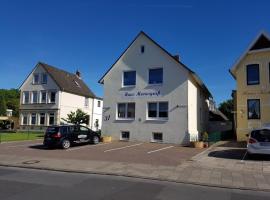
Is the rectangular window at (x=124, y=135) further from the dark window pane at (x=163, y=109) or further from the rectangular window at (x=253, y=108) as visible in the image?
the rectangular window at (x=253, y=108)

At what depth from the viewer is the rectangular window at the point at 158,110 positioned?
87.0ft

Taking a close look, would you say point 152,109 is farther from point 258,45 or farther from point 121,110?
point 258,45

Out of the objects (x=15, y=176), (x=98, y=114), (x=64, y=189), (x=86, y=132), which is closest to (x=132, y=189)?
(x=64, y=189)

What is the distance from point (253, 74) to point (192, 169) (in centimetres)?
1540

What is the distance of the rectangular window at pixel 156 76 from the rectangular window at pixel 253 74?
719cm

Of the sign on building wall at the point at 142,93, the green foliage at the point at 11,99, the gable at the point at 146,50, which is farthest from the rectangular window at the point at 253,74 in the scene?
the green foliage at the point at 11,99

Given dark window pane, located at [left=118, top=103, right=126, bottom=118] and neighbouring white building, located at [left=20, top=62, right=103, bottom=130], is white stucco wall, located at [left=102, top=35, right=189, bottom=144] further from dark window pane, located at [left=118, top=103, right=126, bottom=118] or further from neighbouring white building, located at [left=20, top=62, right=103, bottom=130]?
neighbouring white building, located at [left=20, top=62, right=103, bottom=130]

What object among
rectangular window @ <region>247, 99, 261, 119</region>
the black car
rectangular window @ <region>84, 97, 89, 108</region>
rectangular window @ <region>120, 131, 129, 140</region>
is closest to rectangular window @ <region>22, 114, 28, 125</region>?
rectangular window @ <region>84, 97, 89, 108</region>

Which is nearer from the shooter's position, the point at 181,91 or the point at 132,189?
the point at 132,189

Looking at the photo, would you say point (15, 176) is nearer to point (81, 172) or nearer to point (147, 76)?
point (81, 172)

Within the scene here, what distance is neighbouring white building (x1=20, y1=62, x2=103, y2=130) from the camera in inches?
1799

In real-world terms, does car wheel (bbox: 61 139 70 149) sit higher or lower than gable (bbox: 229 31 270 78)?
lower

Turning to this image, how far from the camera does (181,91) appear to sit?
84.7 ft

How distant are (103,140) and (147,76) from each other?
673cm
